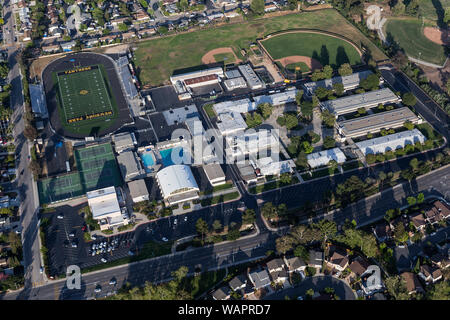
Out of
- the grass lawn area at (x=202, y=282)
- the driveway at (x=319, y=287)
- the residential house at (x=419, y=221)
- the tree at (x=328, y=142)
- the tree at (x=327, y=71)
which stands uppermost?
the tree at (x=327, y=71)

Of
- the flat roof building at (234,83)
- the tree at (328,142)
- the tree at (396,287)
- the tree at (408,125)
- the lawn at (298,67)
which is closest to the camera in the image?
the tree at (396,287)

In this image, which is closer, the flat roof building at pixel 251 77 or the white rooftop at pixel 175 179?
the white rooftop at pixel 175 179

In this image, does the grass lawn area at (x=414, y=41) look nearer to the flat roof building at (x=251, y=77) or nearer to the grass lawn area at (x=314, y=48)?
the grass lawn area at (x=314, y=48)

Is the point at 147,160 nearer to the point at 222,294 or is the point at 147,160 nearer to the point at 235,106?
the point at 235,106

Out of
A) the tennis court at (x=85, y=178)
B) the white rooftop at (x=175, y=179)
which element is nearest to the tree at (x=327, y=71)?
the white rooftop at (x=175, y=179)

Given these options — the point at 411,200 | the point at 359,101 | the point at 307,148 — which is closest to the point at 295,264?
the point at 411,200

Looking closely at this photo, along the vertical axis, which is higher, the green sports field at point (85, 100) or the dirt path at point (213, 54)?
the dirt path at point (213, 54)

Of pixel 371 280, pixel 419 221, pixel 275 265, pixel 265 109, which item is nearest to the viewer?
pixel 371 280

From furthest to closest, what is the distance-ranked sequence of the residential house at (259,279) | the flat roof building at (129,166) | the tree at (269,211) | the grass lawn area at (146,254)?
the flat roof building at (129,166)
the tree at (269,211)
the grass lawn area at (146,254)
the residential house at (259,279)

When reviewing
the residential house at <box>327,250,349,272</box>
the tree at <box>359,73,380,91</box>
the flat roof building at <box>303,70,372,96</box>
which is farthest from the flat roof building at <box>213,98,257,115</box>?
the residential house at <box>327,250,349,272</box>
